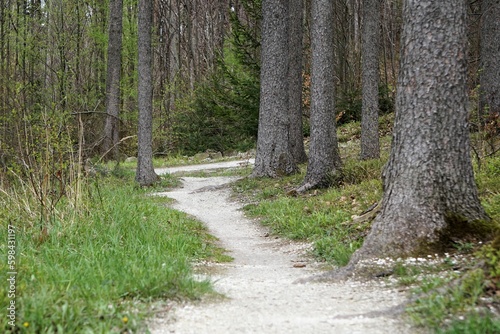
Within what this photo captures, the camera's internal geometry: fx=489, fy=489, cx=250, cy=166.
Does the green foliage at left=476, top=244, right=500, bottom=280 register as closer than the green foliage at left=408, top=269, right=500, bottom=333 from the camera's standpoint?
No

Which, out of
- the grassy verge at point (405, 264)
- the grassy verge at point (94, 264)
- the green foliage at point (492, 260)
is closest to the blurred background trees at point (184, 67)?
the grassy verge at point (405, 264)

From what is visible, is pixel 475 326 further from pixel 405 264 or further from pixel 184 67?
pixel 184 67

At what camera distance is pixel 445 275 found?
413cm

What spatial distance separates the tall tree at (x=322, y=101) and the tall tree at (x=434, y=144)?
5.63 metres

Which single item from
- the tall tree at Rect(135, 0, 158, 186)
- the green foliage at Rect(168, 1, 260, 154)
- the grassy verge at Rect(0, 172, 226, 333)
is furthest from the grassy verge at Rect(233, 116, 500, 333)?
the green foliage at Rect(168, 1, 260, 154)

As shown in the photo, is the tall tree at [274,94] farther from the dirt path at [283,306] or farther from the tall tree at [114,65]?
the tall tree at [114,65]

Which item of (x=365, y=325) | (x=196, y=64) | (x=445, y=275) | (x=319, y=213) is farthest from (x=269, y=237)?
(x=196, y=64)

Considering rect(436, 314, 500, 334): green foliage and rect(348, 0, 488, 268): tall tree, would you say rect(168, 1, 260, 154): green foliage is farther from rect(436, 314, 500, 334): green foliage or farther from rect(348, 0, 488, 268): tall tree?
rect(436, 314, 500, 334): green foliage

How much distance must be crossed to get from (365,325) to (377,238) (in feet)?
5.76

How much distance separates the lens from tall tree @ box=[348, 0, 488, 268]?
4.77m

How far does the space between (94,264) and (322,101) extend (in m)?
7.17

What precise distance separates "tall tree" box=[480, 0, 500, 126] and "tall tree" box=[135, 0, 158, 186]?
29.0ft

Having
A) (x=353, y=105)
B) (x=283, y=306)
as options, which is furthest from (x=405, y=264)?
(x=353, y=105)

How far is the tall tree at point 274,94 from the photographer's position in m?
12.7
